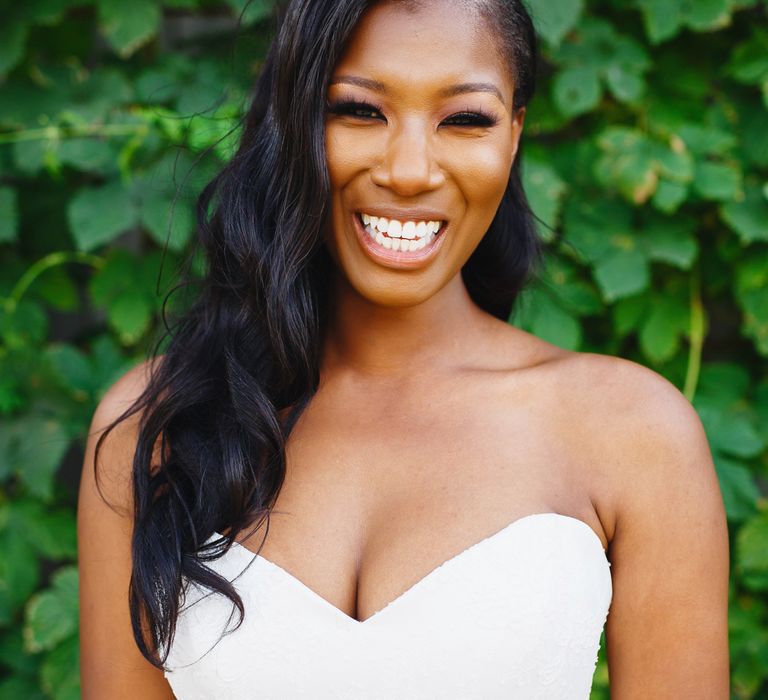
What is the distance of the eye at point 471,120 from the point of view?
1.72 m

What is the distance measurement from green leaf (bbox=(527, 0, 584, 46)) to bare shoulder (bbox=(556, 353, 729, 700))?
0.94 meters

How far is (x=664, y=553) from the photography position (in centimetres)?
Answer: 176

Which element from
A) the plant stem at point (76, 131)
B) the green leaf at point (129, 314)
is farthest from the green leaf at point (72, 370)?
the plant stem at point (76, 131)

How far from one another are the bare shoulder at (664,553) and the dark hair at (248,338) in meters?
0.55

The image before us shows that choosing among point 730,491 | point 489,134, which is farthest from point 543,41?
point 730,491

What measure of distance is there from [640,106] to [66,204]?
4.74ft

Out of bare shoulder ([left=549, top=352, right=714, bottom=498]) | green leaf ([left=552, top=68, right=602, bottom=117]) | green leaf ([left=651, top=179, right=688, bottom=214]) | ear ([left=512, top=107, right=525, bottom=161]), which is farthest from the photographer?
green leaf ([left=552, top=68, right=602, bottom=117])

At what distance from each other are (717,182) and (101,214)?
4.48 feet

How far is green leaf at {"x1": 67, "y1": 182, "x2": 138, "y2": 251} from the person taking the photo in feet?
7.88

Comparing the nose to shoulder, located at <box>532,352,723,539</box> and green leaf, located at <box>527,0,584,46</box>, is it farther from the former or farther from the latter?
green leaf, located at <box>527,0,584,46</box>

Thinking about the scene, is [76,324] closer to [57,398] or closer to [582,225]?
[57,398]

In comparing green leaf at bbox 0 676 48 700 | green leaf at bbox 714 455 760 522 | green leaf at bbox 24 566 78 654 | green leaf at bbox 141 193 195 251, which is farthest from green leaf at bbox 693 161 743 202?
green leaf at bbox 0 676 48 700

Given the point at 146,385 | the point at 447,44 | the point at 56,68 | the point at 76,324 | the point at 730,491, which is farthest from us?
the point at 76,324

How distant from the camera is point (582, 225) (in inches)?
98.2
